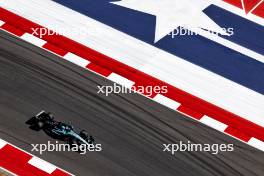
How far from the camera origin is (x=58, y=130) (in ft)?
51.9

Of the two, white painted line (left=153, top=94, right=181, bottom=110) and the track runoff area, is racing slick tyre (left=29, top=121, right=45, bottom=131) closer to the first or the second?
the track runoff area

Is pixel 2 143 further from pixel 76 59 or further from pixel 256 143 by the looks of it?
pixel 256 143

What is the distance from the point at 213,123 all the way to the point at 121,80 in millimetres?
2764

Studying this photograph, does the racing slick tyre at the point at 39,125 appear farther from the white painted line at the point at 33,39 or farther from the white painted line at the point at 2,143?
the white painted line at the point at 33,39

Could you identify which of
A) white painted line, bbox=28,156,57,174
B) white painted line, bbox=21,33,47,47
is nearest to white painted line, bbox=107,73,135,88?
white painted line, bbox=21,33,47,47

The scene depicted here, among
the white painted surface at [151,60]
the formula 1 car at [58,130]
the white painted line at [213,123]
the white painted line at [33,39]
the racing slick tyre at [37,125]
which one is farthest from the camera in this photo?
the white painted line at [33,39]

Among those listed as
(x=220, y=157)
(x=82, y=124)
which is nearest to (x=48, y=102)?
(x=82, y=124)

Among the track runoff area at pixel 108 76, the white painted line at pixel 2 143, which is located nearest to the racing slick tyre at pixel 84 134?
the track runoff area at pixel 108 76

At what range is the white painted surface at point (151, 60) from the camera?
57.0 ft

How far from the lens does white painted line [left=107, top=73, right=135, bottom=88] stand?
17.5 metres

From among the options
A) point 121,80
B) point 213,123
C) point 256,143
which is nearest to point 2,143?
point 121,80

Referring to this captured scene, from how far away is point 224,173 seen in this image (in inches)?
611

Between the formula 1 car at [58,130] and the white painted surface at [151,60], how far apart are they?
3.05m

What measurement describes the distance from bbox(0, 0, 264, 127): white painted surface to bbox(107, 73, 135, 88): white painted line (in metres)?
0.60
